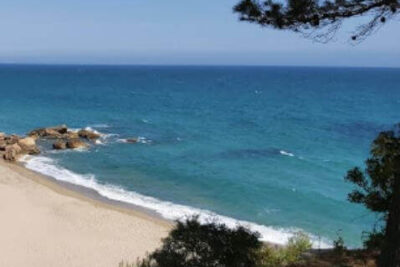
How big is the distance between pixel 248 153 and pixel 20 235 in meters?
24.1

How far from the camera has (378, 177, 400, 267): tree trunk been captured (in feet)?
25.0

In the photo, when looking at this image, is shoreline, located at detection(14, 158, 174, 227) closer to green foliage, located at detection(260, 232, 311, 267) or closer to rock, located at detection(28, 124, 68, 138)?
green foliage, located at detection(260, 232, 311, 267)

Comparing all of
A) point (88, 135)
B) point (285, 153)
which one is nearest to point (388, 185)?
point (285, 153)

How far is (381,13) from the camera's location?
298 inches

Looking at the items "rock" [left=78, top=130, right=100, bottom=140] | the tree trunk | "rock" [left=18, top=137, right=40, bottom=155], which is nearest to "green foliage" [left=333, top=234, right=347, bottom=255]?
the tree trunk

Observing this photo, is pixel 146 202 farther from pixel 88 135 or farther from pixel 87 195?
pixel 88 135

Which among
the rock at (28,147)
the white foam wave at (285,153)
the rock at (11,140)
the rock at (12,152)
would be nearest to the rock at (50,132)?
the rock at (11,140)

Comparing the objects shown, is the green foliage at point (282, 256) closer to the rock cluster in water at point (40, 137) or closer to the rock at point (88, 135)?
the rock cluster in water at point (40, 137)

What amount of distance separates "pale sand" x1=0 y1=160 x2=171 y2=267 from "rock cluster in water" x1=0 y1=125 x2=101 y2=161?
11.0 metres

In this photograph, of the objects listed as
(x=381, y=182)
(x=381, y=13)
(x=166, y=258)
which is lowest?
(x=166, y=258)

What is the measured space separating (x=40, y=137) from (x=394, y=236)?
45547 millimetres

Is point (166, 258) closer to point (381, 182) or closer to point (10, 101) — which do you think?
point (381, 182)

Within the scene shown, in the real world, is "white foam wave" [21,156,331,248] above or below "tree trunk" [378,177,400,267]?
below

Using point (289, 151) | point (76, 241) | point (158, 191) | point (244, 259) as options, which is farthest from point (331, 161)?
point (244, 259)
